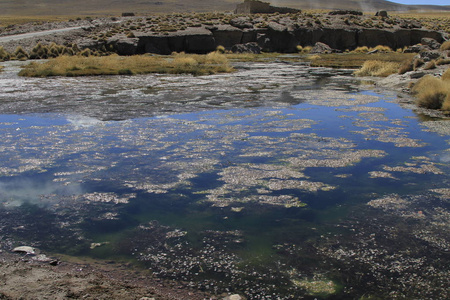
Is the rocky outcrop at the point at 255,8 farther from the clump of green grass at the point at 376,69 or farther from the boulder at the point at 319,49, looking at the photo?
the clump of green grass at the point at 376,69

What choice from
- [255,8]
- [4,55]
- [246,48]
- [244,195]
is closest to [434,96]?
[244,195]

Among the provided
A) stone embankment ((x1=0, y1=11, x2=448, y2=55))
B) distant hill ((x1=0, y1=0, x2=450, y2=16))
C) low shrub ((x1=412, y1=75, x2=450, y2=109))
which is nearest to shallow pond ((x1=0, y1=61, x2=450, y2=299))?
low shrub ((x1=412, y1=75, x2=450, y2=109))

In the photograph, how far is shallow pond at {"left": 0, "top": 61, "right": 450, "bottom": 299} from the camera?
441 centimetres

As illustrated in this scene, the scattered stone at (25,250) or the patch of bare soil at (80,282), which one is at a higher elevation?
the patch of bare soil at (80,282)

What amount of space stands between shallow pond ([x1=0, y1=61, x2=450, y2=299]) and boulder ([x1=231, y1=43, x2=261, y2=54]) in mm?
34182

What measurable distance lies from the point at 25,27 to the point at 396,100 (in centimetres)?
5309

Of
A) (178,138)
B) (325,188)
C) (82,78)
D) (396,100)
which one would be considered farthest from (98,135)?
(82,78)

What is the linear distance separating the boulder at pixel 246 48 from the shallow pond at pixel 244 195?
3418 centimetres

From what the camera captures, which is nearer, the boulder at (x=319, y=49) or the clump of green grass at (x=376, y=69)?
the clump of green grass at (x=376, y=69)

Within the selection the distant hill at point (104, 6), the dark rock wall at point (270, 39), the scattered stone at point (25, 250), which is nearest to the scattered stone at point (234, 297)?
the scattered stone at point (25, 250)

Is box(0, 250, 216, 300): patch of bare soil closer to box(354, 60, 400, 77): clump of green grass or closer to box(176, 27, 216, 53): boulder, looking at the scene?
box(354, 60, 400, 77): clump of green grass

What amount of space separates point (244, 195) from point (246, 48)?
1635 inches

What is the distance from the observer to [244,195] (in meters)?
6.37

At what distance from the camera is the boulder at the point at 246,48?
1810 inches
